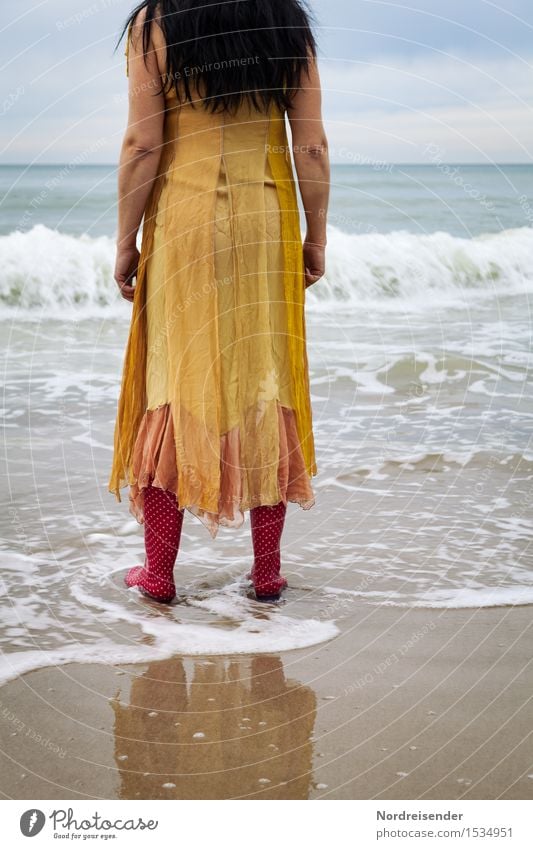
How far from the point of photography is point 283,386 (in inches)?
118

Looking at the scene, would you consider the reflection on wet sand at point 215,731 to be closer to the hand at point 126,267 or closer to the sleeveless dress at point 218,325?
the sleeveless dress at point 218,325

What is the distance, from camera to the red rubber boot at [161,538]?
9.89 feet

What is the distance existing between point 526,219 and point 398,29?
11.9ft

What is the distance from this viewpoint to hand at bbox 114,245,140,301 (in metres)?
2.94

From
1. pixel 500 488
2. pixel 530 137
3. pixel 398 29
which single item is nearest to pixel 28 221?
pixel 398 29

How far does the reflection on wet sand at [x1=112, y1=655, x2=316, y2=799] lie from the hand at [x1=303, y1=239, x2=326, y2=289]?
1153mm

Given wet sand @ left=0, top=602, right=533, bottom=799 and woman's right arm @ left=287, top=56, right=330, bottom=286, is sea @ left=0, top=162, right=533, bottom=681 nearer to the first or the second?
wet sand @ left=0, top=602, right=533, bottom=799

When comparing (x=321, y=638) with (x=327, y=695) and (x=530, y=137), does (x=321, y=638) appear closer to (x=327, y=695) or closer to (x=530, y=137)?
(x=327, y=695)

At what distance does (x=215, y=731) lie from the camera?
89.5 inches

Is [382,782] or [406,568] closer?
[382,782]

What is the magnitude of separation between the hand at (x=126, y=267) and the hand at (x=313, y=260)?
512 mm

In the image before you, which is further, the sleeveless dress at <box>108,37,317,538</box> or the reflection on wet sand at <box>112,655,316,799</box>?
the sleeveless dress at <box>108,37,317,538</box>

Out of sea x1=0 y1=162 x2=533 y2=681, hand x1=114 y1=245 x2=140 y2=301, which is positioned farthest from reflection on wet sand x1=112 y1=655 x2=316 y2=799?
hand x1=114 y1=245 x2=140 y2=301

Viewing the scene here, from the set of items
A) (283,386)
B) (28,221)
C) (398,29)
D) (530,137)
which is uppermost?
(398,29)
